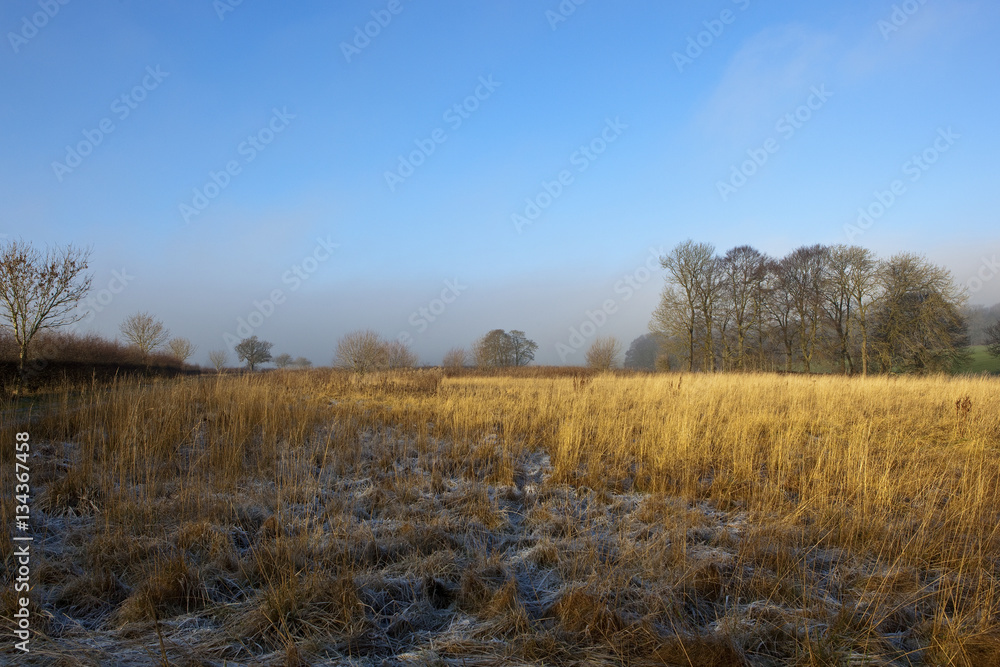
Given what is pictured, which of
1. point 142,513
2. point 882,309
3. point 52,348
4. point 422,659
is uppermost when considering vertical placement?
point 882,309

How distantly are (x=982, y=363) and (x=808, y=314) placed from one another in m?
12.7

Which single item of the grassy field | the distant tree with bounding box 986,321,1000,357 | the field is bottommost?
the field

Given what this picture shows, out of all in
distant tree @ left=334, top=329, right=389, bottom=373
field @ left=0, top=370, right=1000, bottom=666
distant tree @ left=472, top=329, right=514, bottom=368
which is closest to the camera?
field @ left=0, top=370, right=1000, bottom=666

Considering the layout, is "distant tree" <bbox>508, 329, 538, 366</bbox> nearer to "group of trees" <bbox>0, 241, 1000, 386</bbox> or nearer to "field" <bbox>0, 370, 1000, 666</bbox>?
"group of trees" <bbox>0, 241, 1000, 386</bbox>

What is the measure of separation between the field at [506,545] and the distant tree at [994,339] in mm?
35412

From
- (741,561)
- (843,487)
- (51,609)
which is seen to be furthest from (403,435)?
(843,487)

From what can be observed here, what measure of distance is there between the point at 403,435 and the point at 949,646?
6.33 metres

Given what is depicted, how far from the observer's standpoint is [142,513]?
4086 millimetres

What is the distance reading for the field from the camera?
8.37ft

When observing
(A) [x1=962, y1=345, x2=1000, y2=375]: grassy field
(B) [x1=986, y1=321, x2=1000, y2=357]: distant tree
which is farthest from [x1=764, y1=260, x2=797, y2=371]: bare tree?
(B) [x1=986, y1=321, x2=1000, y2=357]: distant tree

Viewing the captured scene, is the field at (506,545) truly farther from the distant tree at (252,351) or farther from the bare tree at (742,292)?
the distant tree at (252,351)

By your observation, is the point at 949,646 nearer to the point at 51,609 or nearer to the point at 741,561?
the point at 741,561

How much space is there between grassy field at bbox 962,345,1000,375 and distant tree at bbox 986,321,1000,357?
528 millimetres

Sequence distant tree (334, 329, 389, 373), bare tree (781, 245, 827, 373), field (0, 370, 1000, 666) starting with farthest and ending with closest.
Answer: bare tree (781, 245, 827, 373) < distant tree (334, 329, 389, 373) < field (0, 370, 1000, 666)
